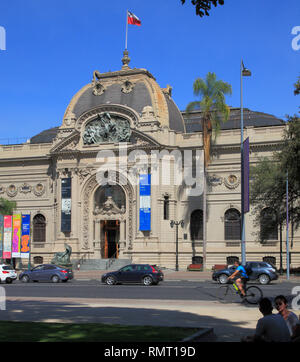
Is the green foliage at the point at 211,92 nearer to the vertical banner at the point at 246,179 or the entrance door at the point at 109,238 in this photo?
the entrance door at the point at 109,238

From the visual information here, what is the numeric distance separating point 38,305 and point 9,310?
1.95m

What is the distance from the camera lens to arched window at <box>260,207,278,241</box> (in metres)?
47.5

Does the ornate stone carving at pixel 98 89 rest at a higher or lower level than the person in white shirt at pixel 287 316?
higher

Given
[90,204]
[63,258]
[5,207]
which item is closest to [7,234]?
[63,258]

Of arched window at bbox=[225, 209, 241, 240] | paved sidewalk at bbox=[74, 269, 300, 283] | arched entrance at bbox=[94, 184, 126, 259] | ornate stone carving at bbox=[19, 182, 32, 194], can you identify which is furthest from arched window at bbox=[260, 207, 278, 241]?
ornate stone carving at bbox=[19, 182, 32, 194]

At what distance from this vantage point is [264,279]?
118 ft

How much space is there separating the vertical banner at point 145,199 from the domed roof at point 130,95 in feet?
20.9

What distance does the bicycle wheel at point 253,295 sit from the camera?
22.0m

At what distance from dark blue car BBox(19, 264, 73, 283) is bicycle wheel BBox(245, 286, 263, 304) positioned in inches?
791

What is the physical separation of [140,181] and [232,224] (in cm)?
1060

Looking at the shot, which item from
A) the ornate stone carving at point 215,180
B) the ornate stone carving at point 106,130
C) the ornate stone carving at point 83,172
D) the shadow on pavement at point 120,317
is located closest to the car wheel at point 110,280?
the shadow on pavement at point 120,317

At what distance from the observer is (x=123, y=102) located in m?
60.1
